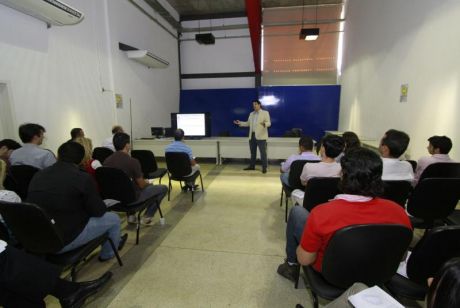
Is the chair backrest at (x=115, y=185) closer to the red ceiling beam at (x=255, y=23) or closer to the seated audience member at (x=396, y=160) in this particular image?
the seated audience member at (x=396, y=160)

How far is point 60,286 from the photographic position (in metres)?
1.48

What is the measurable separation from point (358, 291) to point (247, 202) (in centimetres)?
266

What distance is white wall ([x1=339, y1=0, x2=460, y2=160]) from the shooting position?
9.26ft

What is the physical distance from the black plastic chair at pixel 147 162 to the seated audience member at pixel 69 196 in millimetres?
1836

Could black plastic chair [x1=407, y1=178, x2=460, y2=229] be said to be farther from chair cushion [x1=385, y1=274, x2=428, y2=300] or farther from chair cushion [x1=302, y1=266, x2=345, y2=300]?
chair cushion [x1=302, y1=266, x2=345, y2=300]

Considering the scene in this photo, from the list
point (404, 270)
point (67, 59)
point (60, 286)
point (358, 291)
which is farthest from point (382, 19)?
point (60, 286)

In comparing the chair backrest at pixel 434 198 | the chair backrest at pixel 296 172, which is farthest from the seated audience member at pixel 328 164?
the chair backrest at pixel 434 198

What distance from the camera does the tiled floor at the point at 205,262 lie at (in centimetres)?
174

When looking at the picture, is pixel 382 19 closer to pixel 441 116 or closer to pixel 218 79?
pixel 441 116

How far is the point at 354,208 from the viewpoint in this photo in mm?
1097

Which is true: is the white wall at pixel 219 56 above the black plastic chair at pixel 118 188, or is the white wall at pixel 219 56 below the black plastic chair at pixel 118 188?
above

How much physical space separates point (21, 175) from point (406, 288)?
119 inches

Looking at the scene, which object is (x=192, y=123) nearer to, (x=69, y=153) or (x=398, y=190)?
(x=69, y=153)

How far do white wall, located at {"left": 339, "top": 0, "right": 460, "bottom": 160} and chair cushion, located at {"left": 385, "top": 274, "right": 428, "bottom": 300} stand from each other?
2.17 m
